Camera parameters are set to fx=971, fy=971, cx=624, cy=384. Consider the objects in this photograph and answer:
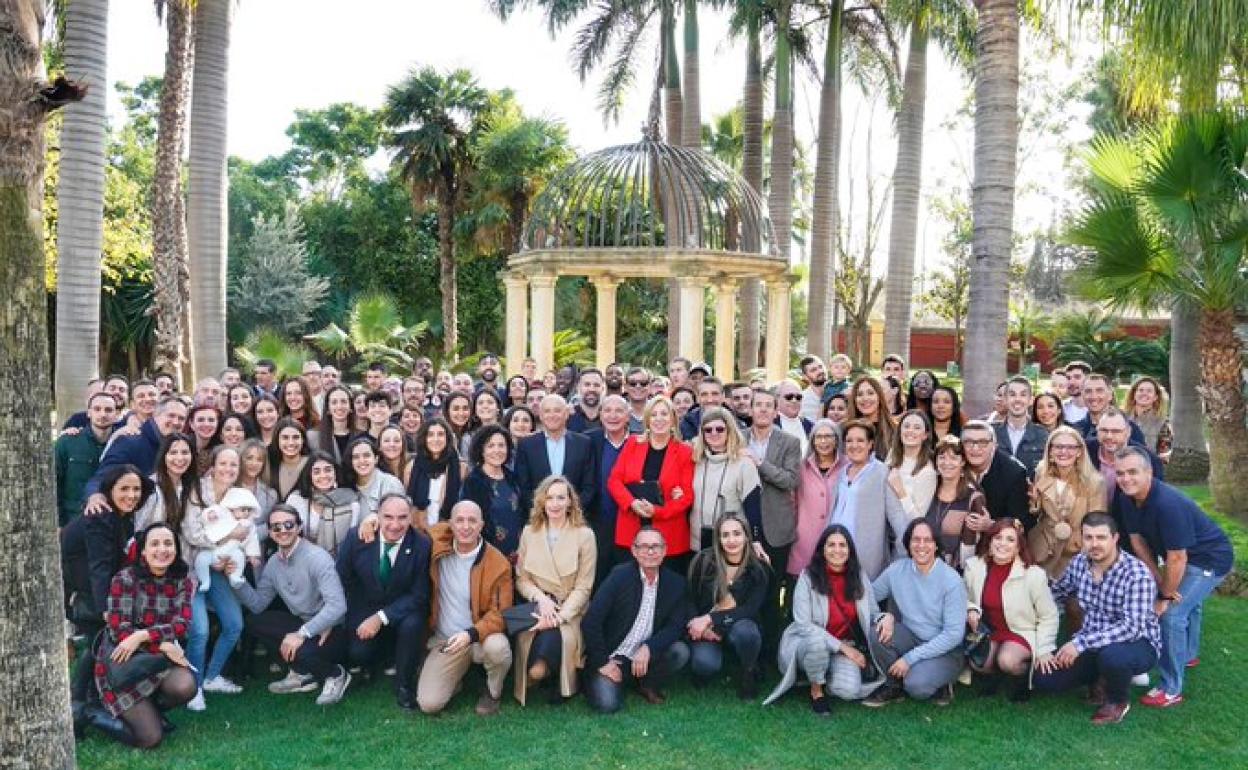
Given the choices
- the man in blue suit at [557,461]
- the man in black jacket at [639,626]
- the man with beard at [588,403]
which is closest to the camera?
the man in black jacket at [639,626]

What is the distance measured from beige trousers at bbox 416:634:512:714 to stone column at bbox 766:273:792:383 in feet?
36.9

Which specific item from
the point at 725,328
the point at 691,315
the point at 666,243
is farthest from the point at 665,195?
the point at 725,328

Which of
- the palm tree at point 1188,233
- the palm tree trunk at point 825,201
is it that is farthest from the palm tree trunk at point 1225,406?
the palm tree trunk at point 825,201

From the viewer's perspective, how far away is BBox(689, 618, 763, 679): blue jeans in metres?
6.50

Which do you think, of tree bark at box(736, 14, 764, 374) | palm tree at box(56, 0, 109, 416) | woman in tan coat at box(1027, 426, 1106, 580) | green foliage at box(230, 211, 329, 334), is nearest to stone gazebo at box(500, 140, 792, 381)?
tree bark at box(736, 14, 764, 374)

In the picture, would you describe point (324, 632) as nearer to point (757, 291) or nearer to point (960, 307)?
point (757, 291)

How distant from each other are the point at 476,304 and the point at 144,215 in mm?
11785

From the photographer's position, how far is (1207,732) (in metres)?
6.02

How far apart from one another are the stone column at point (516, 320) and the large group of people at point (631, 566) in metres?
9.18

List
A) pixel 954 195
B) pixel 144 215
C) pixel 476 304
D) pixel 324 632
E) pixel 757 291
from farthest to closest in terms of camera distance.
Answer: pixel 954 195
pixel 476 304
pixel 144 215
pixel 757 291
pixel 324 632

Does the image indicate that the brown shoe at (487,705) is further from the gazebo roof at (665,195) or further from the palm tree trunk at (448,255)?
the palm tree trunk at (448,255)

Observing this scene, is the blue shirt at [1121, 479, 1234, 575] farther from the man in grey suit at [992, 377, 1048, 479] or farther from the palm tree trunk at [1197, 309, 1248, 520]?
the palm tree trunk at [1197, 309, 1248, 520]

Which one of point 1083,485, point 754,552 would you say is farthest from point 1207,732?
point 754,552

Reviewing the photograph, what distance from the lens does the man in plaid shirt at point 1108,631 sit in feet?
20.0
